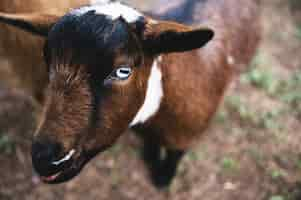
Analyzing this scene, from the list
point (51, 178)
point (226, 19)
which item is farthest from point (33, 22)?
point (226, 19)

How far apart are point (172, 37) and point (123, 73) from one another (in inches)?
12.3

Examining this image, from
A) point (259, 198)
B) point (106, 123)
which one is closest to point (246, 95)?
point (259, 198)

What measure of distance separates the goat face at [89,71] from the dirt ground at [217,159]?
70.1 inches

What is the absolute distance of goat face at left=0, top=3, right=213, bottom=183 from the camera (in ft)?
6.93

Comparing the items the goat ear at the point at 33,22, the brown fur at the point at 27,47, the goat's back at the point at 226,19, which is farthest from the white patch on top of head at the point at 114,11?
the goat's back at the point at 226,19

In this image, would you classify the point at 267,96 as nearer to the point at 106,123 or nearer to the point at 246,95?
the point at 246,95

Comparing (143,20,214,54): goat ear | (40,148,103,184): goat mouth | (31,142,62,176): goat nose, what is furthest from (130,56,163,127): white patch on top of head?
(31,142,62,176): goat nose

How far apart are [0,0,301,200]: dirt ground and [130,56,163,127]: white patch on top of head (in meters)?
1.46

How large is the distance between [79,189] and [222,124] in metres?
1.65

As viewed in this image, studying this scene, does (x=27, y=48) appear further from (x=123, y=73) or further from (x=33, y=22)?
(x=123, y=73)

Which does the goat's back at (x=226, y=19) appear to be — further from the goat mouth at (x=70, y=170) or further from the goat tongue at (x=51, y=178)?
the goat tongue at (x=51, y=178)

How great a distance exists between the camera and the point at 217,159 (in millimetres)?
4277

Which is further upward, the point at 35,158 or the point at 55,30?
the point at 55,30

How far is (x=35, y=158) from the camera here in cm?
212
